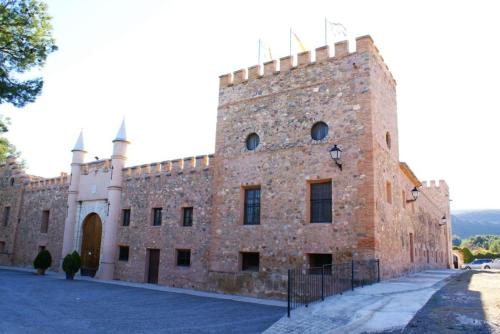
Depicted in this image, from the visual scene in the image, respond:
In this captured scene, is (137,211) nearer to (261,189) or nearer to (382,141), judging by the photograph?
(261,189)

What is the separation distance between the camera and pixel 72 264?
2148cm

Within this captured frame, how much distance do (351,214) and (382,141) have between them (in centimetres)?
353

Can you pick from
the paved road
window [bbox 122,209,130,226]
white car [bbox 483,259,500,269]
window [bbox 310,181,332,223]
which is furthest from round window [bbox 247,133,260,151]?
white car [bbox 483,259,500,269]

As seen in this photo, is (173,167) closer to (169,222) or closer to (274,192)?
(169,222)

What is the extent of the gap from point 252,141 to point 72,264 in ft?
41.5

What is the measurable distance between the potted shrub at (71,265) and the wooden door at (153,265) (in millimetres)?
4586

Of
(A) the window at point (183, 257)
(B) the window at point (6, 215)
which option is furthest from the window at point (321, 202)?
(B) the window at point (6, 215)

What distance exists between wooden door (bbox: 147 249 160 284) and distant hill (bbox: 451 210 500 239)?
125261 millimetres

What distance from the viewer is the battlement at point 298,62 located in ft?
48.1

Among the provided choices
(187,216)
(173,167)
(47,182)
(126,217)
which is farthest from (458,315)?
(47,182)

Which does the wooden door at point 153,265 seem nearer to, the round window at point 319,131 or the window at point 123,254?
the window at point 123,254

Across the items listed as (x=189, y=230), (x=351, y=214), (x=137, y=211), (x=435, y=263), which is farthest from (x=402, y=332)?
(x=435, y=263)

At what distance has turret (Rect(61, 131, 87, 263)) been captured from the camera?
956 inches

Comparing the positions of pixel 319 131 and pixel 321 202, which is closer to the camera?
pixel 321 202
